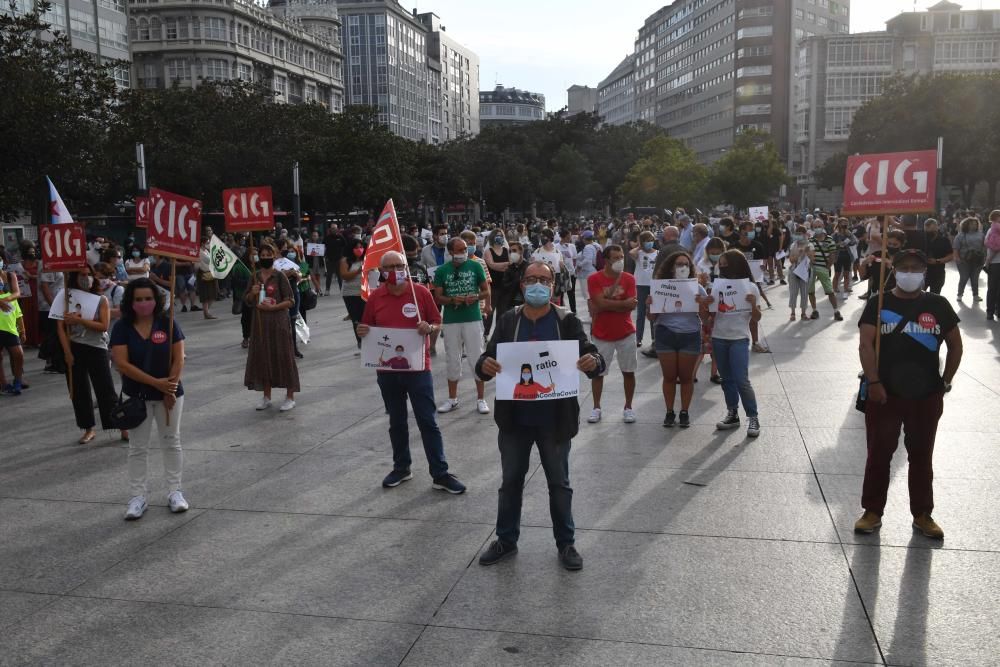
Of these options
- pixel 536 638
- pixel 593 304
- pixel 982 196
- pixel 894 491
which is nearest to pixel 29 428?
pixel 593 304

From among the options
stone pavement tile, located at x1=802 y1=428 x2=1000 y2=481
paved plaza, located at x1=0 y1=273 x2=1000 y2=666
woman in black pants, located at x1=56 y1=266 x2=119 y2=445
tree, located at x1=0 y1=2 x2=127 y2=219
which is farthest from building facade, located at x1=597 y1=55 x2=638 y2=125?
paved plaza, located at x1=0 y1=273 x2=1000 y2=666

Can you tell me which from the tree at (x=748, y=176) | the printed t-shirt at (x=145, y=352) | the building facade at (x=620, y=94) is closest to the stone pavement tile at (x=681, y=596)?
the printed t-shirt at (x=145, y=352)

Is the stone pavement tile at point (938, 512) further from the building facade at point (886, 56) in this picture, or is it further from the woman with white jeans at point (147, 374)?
the building facade at point (886, 56)

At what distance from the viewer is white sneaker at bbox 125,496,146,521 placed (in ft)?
21.0

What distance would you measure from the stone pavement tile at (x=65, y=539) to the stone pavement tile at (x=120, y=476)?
0.26m

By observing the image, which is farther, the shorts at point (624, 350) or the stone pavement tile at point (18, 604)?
the shorts at point (624, 350)

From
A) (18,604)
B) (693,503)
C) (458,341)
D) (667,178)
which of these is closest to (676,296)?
(458,341)

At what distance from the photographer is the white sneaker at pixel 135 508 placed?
21.0ft

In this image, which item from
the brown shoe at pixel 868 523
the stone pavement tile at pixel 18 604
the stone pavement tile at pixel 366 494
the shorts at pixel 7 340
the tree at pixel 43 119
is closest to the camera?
the stone pavement tile at pixel 18 604

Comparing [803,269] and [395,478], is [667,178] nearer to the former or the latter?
[803,269]

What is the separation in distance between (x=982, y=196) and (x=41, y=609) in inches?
3481

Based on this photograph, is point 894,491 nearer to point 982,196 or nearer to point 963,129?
point 963,129

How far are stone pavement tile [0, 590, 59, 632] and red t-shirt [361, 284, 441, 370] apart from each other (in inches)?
115

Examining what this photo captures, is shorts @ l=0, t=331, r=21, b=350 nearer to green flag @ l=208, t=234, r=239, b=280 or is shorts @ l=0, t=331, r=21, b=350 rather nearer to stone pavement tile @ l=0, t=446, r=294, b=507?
green flag @ l=208, t=234, r=239, b=280
